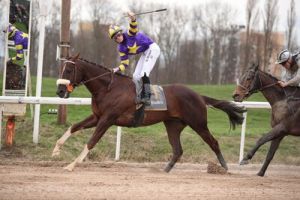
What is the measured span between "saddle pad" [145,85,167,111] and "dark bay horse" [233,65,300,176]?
129 cm

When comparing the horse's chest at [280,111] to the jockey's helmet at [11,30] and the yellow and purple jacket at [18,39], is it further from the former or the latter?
the jockey's helmet at [11,30]

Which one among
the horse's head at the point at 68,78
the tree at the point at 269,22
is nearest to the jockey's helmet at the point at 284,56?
the horse's head at the point at 68,78

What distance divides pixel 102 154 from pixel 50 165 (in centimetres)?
174

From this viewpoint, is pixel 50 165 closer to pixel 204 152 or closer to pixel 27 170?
pixel 27 170

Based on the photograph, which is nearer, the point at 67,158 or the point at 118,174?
the point at 118,174

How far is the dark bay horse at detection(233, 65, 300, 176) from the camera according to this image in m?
9.79

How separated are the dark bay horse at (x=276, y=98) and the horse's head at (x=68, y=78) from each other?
2.84 metres

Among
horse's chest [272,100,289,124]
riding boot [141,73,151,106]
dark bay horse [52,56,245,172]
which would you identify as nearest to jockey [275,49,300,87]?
horse's chest [272,100,289,124]

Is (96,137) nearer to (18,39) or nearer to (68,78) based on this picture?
(68,78)

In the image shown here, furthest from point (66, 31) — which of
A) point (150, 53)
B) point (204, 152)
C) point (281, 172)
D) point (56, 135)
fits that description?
point (281, 172)

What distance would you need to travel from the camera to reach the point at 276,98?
1006 centimetres

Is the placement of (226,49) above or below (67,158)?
above

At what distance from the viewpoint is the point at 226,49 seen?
41812 millimetres

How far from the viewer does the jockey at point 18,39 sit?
36.4ft
